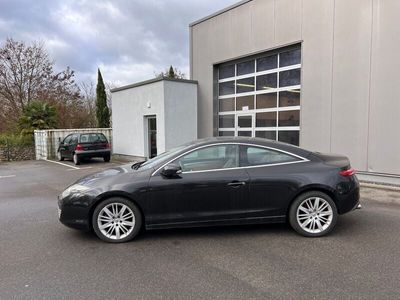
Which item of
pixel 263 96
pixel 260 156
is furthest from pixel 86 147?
pixel 260 156

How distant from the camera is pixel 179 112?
43.7 feet

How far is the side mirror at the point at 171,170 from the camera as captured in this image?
178 inches

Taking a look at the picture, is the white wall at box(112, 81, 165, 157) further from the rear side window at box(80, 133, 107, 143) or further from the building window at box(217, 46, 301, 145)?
the building window at box(217, 46, 301, 145)

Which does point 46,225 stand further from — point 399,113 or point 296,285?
point 399,113

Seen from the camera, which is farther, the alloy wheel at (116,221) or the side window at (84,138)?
the side window at (84,138)

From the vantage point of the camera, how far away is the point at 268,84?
11.3 m

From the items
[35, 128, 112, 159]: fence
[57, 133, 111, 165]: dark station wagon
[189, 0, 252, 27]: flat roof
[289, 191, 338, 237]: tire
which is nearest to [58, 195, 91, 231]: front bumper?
[289, 191, 338, 237]: tire

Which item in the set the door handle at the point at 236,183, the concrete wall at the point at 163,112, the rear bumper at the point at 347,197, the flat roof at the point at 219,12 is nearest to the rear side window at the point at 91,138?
the concrete wall at the point at 163,112

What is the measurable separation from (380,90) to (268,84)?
3.82 metres

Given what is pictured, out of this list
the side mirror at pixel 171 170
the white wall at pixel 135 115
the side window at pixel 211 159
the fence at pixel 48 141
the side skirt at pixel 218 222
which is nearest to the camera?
the side mirror at pixel 171 170

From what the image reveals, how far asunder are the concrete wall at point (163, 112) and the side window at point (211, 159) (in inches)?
326

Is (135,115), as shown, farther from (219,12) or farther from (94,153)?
(219,12)

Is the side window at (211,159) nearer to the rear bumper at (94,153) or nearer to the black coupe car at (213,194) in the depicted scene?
the black coupe car at (213,194)

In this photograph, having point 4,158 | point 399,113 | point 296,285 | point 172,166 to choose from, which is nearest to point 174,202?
point 172,166
